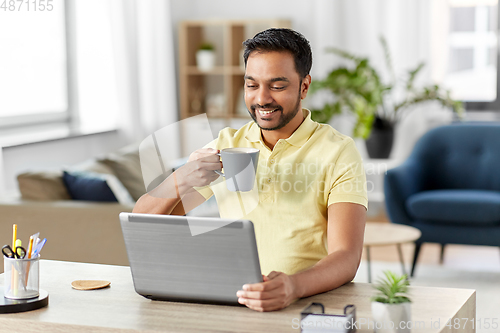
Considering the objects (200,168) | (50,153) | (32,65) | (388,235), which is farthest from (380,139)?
(200,168)

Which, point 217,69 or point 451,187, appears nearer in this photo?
point 451,187

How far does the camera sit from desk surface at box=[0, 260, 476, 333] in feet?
3.71

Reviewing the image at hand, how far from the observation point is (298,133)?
5.15 ft

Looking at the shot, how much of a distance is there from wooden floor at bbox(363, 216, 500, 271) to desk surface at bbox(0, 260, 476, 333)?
2.70 meters

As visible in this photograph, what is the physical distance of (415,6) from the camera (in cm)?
484

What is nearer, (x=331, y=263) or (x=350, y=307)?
(x=350, y=307)

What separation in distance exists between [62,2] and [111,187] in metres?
2.20

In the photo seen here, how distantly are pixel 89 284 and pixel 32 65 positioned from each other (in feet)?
10.0

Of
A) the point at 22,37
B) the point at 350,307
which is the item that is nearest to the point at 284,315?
the point at 350,307

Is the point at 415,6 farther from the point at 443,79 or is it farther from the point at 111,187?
the point at 111,187

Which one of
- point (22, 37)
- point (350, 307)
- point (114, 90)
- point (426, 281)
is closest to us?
point (350, 307)

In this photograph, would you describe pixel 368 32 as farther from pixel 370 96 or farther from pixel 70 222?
pixel 70 222

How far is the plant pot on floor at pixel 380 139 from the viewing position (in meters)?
4.71

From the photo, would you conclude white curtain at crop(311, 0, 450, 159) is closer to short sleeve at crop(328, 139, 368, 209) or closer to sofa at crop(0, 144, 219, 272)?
sofa at crop(0, 144, 219, 272)
